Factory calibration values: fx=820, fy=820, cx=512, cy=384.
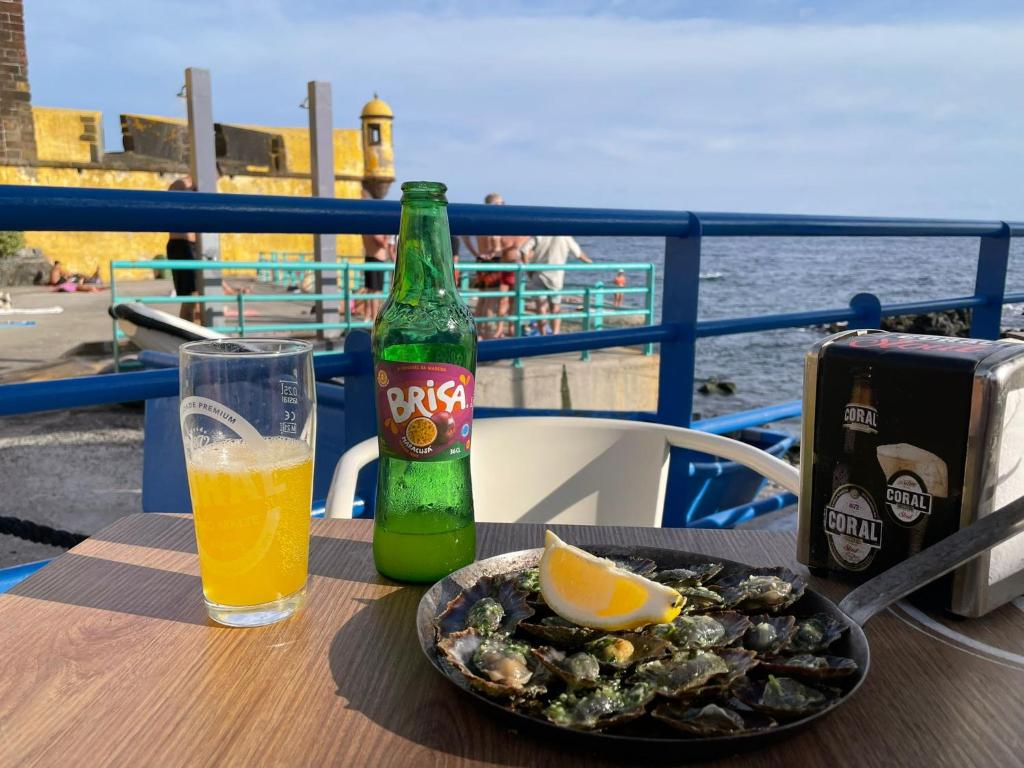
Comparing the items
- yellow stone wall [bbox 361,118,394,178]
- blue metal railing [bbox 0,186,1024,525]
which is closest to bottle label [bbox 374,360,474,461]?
blue metal railing [bbox 0,186,1024,525]

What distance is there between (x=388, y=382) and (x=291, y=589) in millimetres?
225

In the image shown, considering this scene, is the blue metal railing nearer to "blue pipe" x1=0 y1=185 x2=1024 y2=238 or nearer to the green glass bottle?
"blue pipe" x1=0 y1=185 x2=1024 y2=238

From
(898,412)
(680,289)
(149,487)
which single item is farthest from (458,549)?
(149,487)

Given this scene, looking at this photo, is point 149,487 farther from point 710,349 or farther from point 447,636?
point 710,349

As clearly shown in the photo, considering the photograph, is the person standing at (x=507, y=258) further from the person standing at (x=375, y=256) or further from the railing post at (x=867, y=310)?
the railing post at (x=867, y=310)

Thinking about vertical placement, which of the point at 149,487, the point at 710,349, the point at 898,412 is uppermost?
the point at 898,412

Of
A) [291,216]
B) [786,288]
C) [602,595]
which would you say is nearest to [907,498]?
[602,595]

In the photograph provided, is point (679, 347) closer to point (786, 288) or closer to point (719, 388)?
point (719, 388)

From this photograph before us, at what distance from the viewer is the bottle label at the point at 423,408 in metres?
0.83

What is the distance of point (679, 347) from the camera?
7.30 feet

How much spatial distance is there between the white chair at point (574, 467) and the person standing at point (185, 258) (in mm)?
6906

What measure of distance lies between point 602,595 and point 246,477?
1.14 feet

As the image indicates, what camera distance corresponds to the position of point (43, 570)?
0.91 m

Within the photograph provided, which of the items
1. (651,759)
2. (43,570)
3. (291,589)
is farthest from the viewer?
(43,570)
